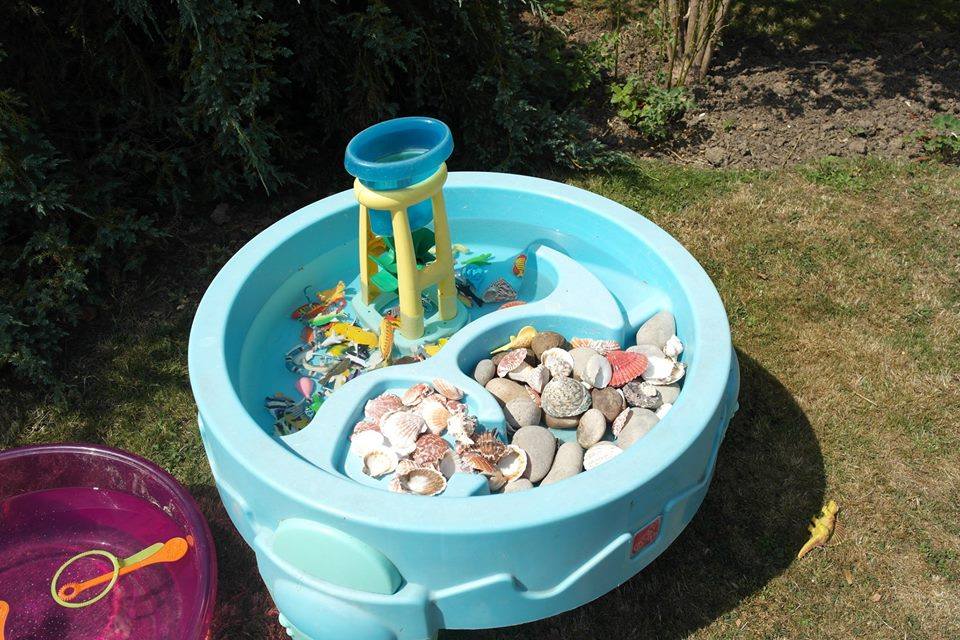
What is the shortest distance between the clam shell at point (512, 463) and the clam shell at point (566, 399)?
0.20 metres

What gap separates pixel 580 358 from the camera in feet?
8.37

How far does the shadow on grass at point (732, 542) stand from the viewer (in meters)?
2.38

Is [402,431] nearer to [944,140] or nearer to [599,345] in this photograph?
[599,345]

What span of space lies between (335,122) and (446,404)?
191cm

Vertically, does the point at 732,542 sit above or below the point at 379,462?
below

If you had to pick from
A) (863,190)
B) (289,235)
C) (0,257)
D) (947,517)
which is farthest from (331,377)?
(863,190)

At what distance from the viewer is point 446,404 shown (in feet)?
7.74

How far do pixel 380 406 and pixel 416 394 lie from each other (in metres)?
0.11

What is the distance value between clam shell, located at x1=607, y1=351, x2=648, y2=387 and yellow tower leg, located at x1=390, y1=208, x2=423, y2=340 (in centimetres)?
63

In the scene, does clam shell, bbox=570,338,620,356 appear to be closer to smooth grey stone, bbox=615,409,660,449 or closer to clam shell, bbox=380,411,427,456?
smooth grey stone, bbox=615,409,660,449

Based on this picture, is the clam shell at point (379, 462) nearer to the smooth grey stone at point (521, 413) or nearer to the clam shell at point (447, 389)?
the clam shell at point (447, 389)

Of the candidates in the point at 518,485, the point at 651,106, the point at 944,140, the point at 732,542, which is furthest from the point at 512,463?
the point at 944,140

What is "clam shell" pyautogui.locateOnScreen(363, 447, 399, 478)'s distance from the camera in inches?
88.7

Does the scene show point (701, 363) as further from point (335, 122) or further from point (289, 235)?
point (335, 122)
